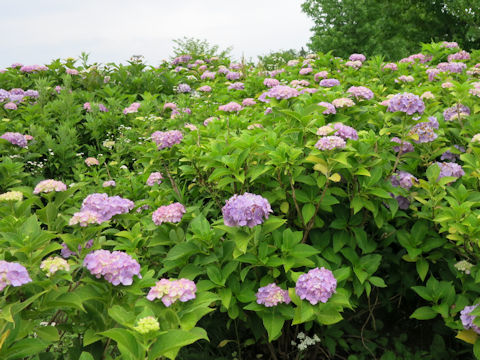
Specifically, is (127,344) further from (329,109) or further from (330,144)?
(329,109)

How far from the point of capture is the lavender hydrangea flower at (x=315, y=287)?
2018mm

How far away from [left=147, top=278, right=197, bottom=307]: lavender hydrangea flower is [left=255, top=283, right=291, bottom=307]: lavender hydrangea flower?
647mm

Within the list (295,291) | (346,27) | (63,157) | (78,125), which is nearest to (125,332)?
(295,291)

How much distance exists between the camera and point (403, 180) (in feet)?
9.16

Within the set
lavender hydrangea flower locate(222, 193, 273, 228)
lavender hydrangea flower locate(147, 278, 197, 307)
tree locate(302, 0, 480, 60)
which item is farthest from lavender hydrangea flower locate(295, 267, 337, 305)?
tree locate(302, 0, 480, 60)

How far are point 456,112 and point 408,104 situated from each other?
97cm

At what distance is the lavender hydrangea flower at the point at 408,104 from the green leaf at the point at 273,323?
59.9 inches

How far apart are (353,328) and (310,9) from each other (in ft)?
72.7

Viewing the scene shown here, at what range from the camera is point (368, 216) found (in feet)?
9.09

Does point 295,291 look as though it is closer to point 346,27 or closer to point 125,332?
point 125,332

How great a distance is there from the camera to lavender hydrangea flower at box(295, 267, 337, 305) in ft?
6.62

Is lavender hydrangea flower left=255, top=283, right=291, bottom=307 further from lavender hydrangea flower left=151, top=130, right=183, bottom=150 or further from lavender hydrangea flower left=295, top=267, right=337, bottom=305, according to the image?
lavender hydrangea flower left=151, top=130, right=183, bottom=150

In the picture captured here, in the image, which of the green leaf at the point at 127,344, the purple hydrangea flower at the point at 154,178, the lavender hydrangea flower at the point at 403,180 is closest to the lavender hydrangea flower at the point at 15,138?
the purple hydrangea flower at the point at 154,178

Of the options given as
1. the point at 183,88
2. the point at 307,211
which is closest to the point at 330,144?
the point at 307,211
